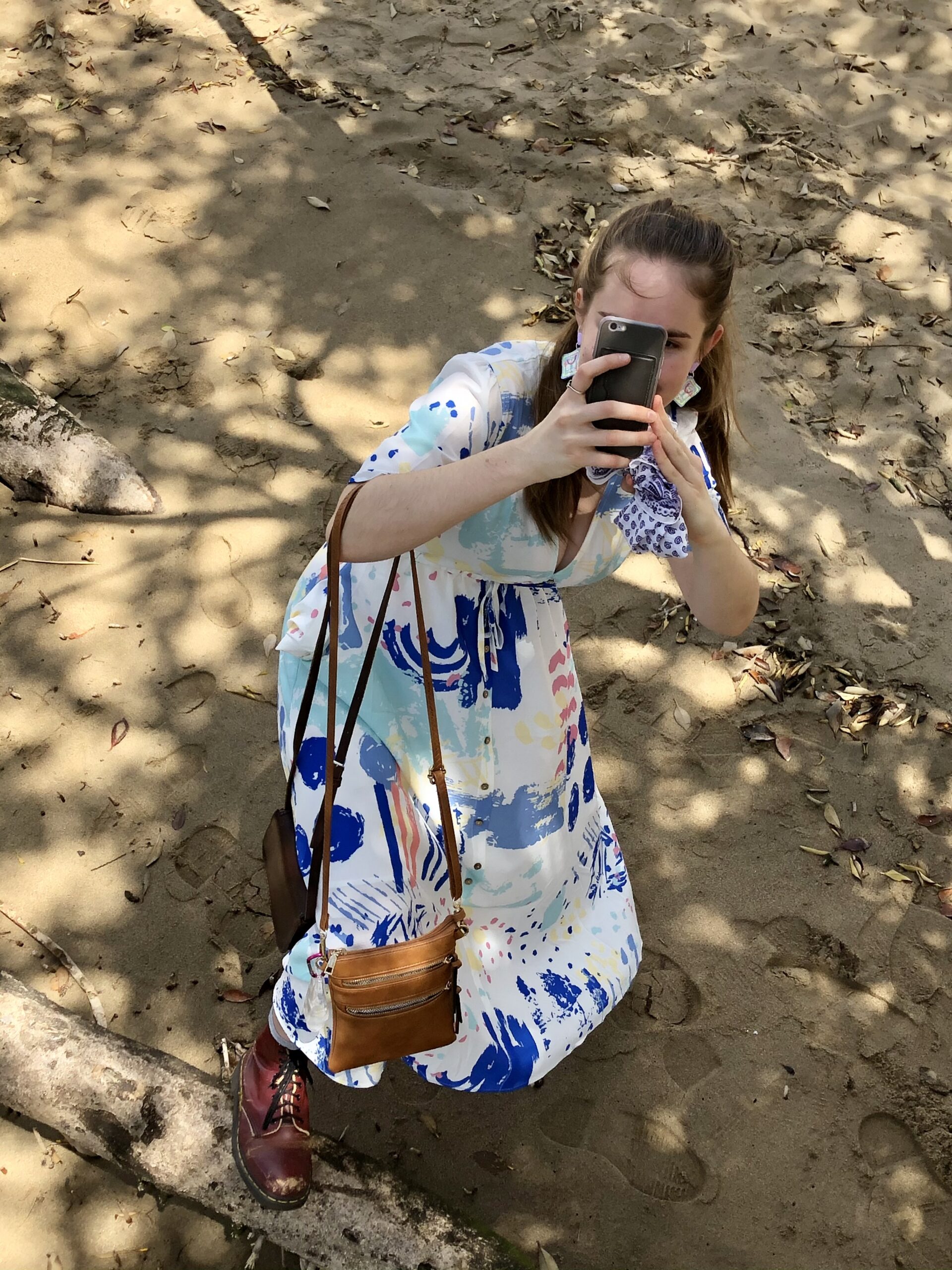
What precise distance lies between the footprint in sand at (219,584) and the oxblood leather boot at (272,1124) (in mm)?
1464

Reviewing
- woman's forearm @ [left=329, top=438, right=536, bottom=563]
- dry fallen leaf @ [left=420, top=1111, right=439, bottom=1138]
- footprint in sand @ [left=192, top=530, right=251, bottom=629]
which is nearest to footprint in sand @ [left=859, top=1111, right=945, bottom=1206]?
dry fallen leaf @ [left=420, top=1111, right=439, bottom=1138]

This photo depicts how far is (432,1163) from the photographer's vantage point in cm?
236

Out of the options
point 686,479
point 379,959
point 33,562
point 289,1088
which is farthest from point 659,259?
point 33,562

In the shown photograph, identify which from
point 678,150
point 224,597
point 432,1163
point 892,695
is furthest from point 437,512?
point 678,150

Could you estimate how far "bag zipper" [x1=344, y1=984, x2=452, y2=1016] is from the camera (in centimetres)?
177

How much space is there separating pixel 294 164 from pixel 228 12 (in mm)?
1377

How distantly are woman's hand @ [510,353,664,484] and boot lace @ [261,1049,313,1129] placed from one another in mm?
1425

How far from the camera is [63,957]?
2553 mm

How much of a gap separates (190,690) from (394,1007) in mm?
1596

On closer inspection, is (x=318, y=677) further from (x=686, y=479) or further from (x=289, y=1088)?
(x=289, y=1088)

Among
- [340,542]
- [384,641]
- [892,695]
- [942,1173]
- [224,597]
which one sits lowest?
[942,1173]

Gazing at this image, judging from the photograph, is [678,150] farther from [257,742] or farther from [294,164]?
[257,742]

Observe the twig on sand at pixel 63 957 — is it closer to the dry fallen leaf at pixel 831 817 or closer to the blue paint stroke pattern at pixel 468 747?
the blue paint stroke pattern at pixel 468 747

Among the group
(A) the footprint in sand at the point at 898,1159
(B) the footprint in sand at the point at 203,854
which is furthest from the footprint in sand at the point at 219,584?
(A) the footprint in sand at the point at 898,1159
